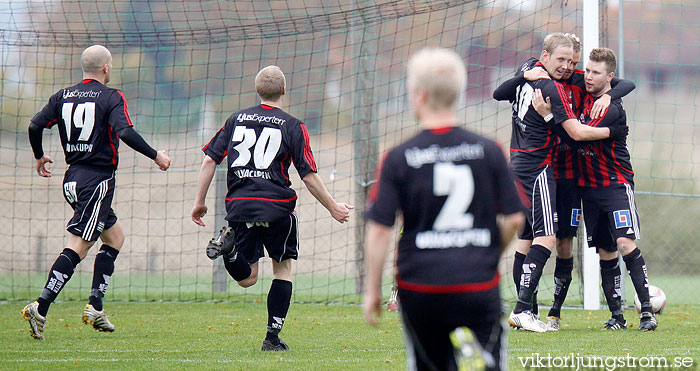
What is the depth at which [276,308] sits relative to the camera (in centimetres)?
568

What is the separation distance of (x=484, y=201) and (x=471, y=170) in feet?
0.40

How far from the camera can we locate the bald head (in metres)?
6.71

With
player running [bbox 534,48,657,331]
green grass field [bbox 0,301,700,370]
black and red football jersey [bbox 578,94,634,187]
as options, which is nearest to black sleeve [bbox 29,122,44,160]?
green grass field [bbox 0,301,700,370]

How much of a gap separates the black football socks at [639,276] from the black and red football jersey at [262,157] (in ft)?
9.19

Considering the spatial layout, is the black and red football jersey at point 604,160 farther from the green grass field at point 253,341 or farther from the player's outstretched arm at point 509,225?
the player's outstretched arm at point 509,225

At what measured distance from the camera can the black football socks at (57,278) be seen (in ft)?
20.8

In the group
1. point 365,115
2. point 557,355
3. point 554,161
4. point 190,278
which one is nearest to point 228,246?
point 557,355

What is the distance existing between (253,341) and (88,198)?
5.51 ft

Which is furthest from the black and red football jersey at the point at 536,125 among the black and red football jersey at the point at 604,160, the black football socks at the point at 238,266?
the black football socks at the point at 238,266

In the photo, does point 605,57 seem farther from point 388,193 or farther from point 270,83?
point 388,193

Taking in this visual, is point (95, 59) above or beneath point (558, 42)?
beneath

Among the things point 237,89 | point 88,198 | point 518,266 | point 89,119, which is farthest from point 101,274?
point 237,89

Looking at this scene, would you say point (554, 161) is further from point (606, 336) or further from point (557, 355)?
point (557, 355)

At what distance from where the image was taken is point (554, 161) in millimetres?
6887
